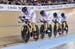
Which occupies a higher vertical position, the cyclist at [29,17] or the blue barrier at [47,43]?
the cyclist at [29,17]

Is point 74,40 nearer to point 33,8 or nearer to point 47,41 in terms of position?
point 47,41

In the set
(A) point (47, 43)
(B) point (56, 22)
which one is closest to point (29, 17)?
(A) point (47, 43)

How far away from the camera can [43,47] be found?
2.73m

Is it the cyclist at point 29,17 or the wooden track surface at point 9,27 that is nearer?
the cyclist at point 29,17

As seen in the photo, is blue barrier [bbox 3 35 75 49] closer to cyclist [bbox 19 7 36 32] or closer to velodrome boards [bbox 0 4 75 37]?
cyclist [bbox 19 7 36 32]

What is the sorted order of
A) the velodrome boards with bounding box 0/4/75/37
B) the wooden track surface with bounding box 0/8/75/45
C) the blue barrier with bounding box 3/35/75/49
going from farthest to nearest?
the velodrome boards with bounding box 0/4/75/37 → the wooden track surface with bounding box 0/8/75/45 → the blue barrier with bounding box 3/35/75/49

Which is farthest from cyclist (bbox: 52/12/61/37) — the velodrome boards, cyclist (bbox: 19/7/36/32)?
cyclist (bbox: 19/7/36/32)

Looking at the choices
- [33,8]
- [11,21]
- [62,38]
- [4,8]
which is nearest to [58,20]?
[62,38]

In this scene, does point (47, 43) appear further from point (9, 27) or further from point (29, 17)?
point (9, 27)

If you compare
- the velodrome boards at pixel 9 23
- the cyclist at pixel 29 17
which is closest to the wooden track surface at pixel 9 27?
the velodrome boards at pixel 9 23

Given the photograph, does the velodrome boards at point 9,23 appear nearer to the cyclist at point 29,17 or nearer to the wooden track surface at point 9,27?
the wooden track surface at point 9,27

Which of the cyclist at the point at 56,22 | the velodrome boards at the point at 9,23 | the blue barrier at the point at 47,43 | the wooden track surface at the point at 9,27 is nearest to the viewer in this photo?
the blue barrier at the point at 47,43

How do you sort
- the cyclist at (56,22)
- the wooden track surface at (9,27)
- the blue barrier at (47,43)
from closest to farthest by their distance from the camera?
the blue barrier at (47,43), the wooden track surface at (9,27), the cyclist at (56,22)

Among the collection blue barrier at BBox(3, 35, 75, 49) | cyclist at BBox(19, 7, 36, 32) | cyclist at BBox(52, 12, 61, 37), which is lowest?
blue barrier at BBox(3, 35, 75, 49)
